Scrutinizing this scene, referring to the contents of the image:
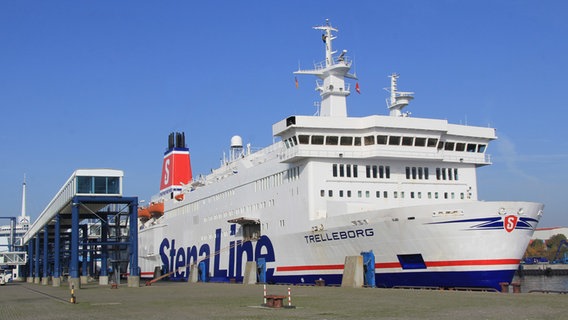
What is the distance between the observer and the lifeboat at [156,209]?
212 feet

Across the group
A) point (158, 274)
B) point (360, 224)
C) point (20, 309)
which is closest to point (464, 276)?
point (360, 224)

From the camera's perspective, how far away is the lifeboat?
6447cm

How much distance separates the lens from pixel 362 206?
1372 inches

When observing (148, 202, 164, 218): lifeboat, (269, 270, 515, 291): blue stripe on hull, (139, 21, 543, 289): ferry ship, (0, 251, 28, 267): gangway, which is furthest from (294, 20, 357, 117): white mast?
(0, 251, 28, 267): gangway

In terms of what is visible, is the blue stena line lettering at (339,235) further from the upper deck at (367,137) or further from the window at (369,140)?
the window at (369,140)

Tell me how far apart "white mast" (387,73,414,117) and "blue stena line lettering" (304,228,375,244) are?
10.2m

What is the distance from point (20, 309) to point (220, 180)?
90.6 feet

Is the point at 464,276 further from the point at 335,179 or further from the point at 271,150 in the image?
the point at 271,150

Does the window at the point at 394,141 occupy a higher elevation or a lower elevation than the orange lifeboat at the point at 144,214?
higher

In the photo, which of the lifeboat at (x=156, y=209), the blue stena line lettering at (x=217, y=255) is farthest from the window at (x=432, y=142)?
the lifeboat at (x=156, y=209)

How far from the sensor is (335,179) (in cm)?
3562

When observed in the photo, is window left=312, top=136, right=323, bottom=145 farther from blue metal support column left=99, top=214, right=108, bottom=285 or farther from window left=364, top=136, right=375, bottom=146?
blue metal support column left=99, top=214, right=108, bottom=285

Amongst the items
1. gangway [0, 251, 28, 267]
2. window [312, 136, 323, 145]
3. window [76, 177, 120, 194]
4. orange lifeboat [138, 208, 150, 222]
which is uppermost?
window [312, 136, 323, 145]

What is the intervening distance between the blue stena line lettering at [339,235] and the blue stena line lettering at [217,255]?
524 centimetres
